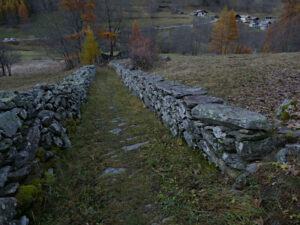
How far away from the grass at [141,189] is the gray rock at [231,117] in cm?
100

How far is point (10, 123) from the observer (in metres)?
3.22

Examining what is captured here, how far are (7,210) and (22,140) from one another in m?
1.41

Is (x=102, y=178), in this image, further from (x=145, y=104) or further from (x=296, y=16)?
(x=296, y=16)

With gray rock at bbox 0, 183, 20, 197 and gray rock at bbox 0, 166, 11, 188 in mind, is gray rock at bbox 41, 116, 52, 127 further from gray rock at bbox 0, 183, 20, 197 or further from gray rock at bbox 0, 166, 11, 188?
gray rock at bbox 0, 183, 20, 197

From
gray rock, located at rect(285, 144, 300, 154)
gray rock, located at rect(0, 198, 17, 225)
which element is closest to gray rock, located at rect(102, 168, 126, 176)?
gray rock, located at rect(0, 198, 17, 225)

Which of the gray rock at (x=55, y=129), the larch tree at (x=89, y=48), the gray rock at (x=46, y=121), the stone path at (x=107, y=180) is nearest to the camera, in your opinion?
the stone path at (x=107, y=180)

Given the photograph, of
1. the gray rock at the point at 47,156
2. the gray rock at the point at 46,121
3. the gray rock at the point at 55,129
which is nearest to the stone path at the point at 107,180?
the gray rock at the point at 47,156

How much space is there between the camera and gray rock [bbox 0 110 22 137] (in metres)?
3.06

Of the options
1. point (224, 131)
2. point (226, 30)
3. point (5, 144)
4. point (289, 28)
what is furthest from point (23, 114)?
point (226, 30)

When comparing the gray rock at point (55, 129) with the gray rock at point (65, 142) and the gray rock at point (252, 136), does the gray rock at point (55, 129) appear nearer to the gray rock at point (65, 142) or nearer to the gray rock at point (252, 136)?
the gray rock at point (65, 142)

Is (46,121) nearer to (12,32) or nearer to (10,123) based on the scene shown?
(10,123)

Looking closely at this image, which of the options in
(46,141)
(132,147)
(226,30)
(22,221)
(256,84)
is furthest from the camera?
(226,30)

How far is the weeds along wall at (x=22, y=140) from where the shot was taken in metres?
2.52

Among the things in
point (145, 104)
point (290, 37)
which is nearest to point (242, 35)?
point (290, 37)
